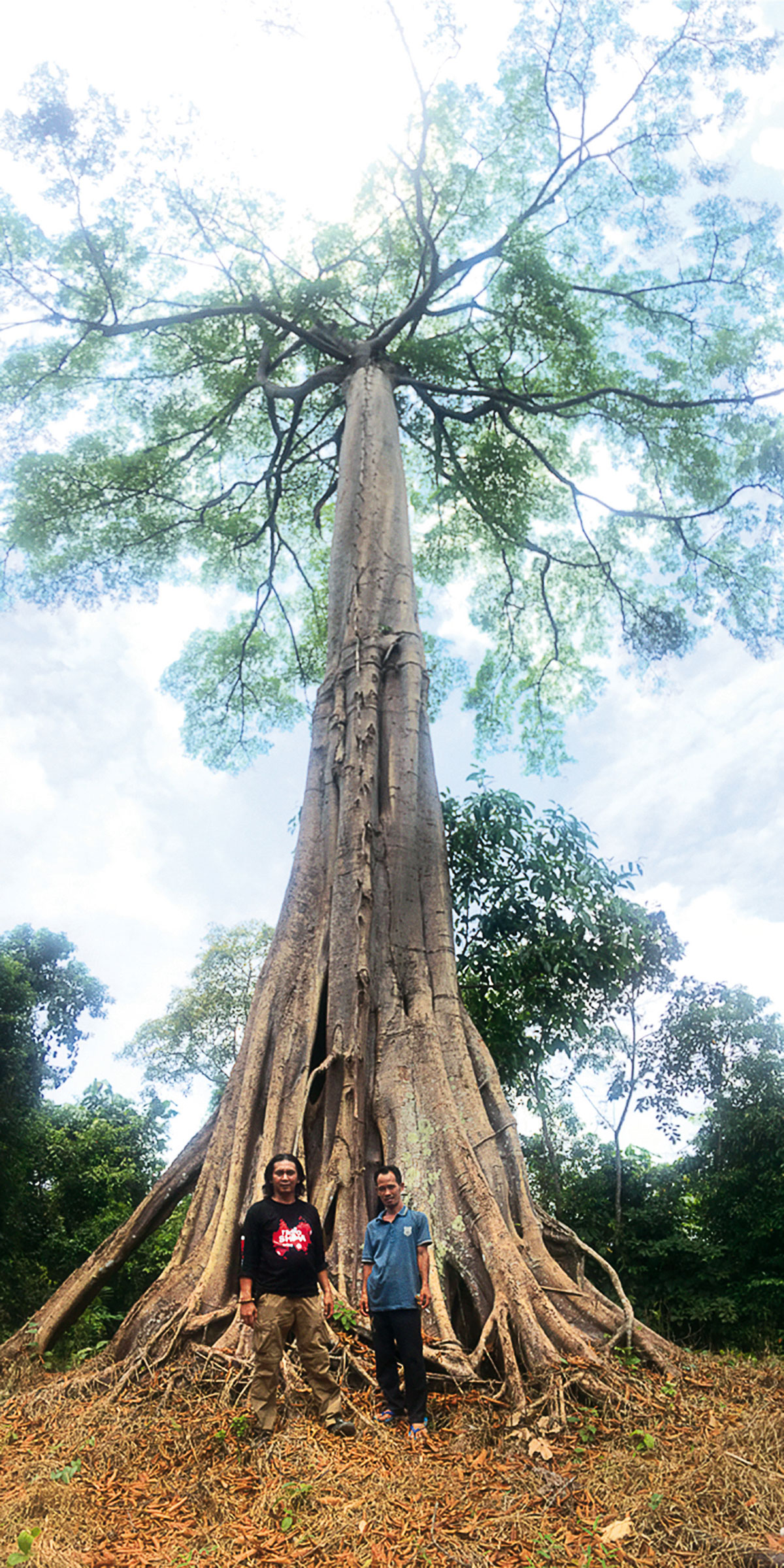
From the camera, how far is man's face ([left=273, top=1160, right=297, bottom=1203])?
3.64 m

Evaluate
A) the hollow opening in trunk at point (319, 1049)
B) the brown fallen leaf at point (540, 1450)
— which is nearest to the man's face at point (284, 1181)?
the brown fallen leaf at point (540, 1450)

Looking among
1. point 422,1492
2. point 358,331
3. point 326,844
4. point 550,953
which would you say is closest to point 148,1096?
point 550,953

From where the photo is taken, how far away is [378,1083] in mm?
4898

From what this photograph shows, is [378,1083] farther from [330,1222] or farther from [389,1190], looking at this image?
[389,1190]

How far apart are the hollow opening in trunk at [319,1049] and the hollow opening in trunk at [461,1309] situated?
4.18 feet

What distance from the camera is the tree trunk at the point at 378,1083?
3.97 metres

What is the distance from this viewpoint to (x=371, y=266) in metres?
10.9

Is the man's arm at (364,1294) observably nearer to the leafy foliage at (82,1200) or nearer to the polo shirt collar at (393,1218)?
the polo shirt collar at (393,1218)

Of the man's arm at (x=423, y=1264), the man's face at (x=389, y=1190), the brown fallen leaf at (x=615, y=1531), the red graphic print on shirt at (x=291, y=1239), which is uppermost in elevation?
the man's face at (x=389, y=1190)

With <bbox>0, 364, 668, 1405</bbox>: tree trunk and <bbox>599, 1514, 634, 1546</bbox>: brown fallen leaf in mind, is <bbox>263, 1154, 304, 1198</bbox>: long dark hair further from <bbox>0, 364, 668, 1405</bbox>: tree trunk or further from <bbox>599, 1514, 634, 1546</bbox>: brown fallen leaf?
<bbox>599, 1514, 634, 1546</bbox>: brown fallen leaf

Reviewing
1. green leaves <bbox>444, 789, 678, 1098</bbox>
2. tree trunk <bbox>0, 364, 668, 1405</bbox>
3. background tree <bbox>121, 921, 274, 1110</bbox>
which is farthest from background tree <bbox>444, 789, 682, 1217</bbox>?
background tree <bbox>121, 921, 274, 1110</bbox>

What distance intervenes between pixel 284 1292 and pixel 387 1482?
78 cm

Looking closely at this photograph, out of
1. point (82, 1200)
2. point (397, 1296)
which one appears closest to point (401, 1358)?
point (397, 1296)

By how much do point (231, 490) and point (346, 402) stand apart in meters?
3.40
